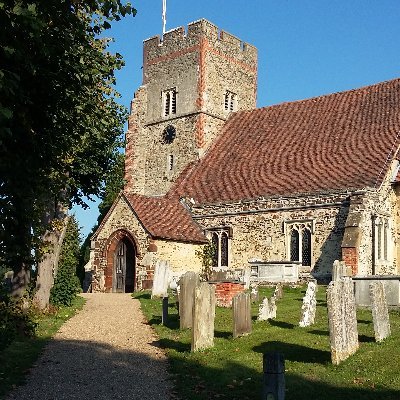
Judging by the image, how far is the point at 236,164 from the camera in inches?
1191

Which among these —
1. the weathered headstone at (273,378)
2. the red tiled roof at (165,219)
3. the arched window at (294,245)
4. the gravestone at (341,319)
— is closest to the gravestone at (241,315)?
the gravestone at (341,319)

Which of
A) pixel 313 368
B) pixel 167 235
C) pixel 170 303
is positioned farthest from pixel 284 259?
pixel 313 368

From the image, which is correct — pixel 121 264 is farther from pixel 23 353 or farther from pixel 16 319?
pixel 23 353

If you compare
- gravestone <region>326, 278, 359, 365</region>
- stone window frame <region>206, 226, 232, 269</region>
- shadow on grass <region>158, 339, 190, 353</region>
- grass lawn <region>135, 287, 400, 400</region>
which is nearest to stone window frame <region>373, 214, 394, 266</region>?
stone window frame <region>206, 226, 232, 269</region>

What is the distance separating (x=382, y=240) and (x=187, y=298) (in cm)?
1383

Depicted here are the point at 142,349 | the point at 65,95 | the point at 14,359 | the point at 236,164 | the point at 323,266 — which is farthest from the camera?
the point at 236,164

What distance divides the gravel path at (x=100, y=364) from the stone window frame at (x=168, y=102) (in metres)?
20.6

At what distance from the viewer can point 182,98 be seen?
34.7m

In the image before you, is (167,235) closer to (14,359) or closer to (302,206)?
(302,206)

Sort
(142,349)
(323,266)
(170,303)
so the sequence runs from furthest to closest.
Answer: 1. (323,266)
2. (170,303)
3. (142,349)

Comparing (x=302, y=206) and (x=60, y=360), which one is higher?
(x=302, y=206)

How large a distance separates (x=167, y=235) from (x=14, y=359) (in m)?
15.3

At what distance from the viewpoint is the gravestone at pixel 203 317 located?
11.4 meters

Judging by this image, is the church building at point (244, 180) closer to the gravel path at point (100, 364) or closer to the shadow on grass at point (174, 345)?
the gravel path at point (100, 364)
